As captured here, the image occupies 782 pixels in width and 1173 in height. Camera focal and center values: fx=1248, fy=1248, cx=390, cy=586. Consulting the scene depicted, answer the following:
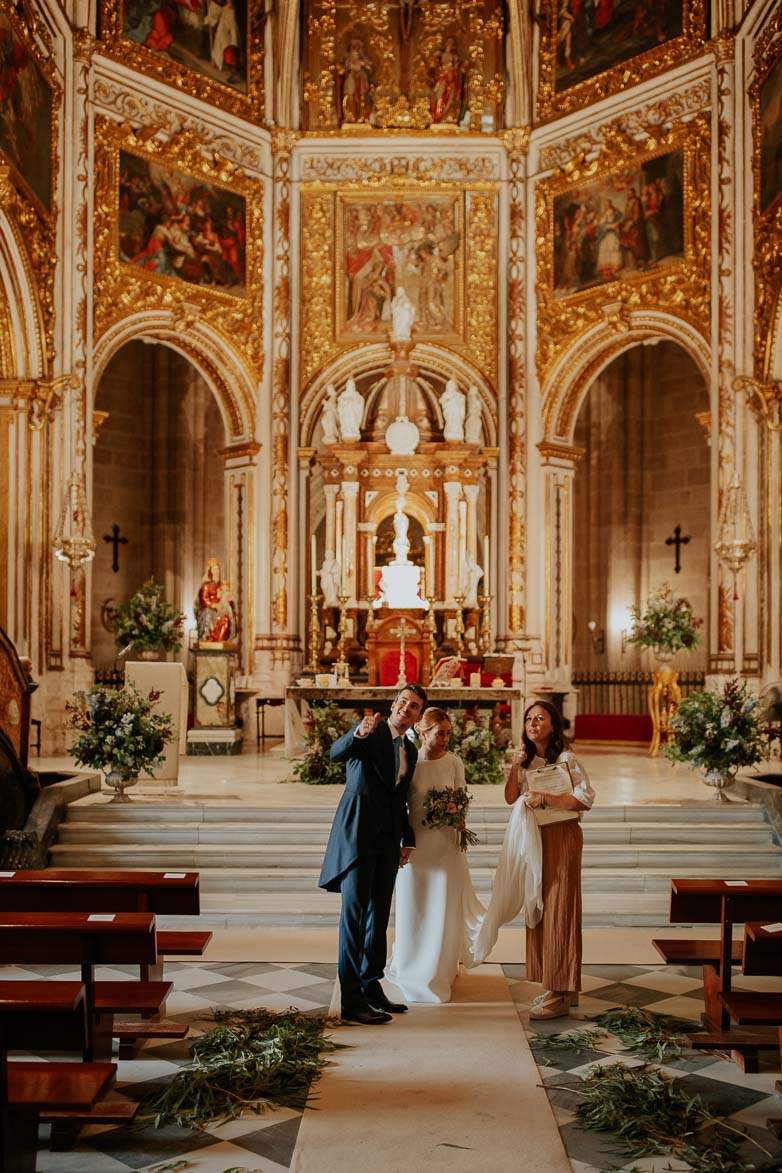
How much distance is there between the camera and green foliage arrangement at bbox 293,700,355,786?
12055 millimetres

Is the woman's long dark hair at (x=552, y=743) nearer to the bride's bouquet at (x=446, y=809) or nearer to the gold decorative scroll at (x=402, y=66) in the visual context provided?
the bride's bouquet at (x=446, y=809)

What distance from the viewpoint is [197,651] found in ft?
50.6

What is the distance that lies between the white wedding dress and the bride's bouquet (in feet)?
0.13

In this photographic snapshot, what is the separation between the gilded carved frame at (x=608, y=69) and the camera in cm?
1605

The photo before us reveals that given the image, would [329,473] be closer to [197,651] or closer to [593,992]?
[197,651]

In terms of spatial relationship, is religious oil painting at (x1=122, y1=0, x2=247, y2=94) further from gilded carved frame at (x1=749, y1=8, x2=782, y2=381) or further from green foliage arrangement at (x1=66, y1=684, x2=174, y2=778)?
green foliage arrangement at (x1=66, y1=684, x2=174, y2=778)

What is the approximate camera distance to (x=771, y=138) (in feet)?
48.0

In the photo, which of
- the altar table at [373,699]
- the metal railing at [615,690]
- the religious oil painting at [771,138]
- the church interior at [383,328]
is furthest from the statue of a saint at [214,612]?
the religious oil painting at [771,138]

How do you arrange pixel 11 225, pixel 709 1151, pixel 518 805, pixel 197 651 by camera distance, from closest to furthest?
pixel 709 1151 → pixel 518 805 → pixel 11 225 → pixel 197 651

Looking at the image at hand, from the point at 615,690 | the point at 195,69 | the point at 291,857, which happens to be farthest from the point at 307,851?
the point at 615,690

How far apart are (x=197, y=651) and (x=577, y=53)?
1002 cm

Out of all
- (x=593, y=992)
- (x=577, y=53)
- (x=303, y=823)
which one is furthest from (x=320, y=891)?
(x=577, y=53)

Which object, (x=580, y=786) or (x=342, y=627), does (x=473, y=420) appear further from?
(x=580, y=786)

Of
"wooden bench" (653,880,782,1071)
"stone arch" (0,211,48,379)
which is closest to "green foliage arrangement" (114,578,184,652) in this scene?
Answer: "stone arch" (0,211,48,379)
